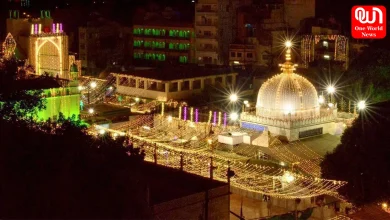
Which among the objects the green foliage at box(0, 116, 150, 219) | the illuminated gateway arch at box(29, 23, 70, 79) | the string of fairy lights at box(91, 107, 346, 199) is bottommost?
the string of fairy lights at box(91, 107, 346, 199)

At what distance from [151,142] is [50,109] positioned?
152 inches

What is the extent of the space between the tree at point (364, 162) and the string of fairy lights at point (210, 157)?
38 cm

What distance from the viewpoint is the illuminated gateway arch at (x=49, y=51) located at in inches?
1231

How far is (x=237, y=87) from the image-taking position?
36062 millimetres

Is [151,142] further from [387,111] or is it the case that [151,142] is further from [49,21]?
[49,21]

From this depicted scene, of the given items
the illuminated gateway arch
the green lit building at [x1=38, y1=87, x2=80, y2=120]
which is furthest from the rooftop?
the green lit building at [x1=38, y1=87, x2=80, y2=120]

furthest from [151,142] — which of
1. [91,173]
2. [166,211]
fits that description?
[91,173]

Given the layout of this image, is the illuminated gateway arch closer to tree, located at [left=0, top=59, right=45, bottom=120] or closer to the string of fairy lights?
the string of fairy lights

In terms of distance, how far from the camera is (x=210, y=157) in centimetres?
1938

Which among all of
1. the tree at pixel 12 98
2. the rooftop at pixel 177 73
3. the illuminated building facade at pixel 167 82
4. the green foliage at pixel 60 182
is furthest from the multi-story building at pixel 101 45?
the green foliage at pixel 60 182

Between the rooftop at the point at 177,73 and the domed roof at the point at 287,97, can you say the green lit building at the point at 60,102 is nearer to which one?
the domed roof at the point at 287,97

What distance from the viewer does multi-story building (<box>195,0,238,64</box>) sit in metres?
46.2

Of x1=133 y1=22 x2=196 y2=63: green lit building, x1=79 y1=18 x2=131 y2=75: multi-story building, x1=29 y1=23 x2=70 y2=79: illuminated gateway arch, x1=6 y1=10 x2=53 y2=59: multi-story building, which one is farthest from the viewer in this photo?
x1=79 y1=18 x2=131 y2=75: multi-story building

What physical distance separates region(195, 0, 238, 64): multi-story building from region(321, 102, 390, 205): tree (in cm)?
2675
